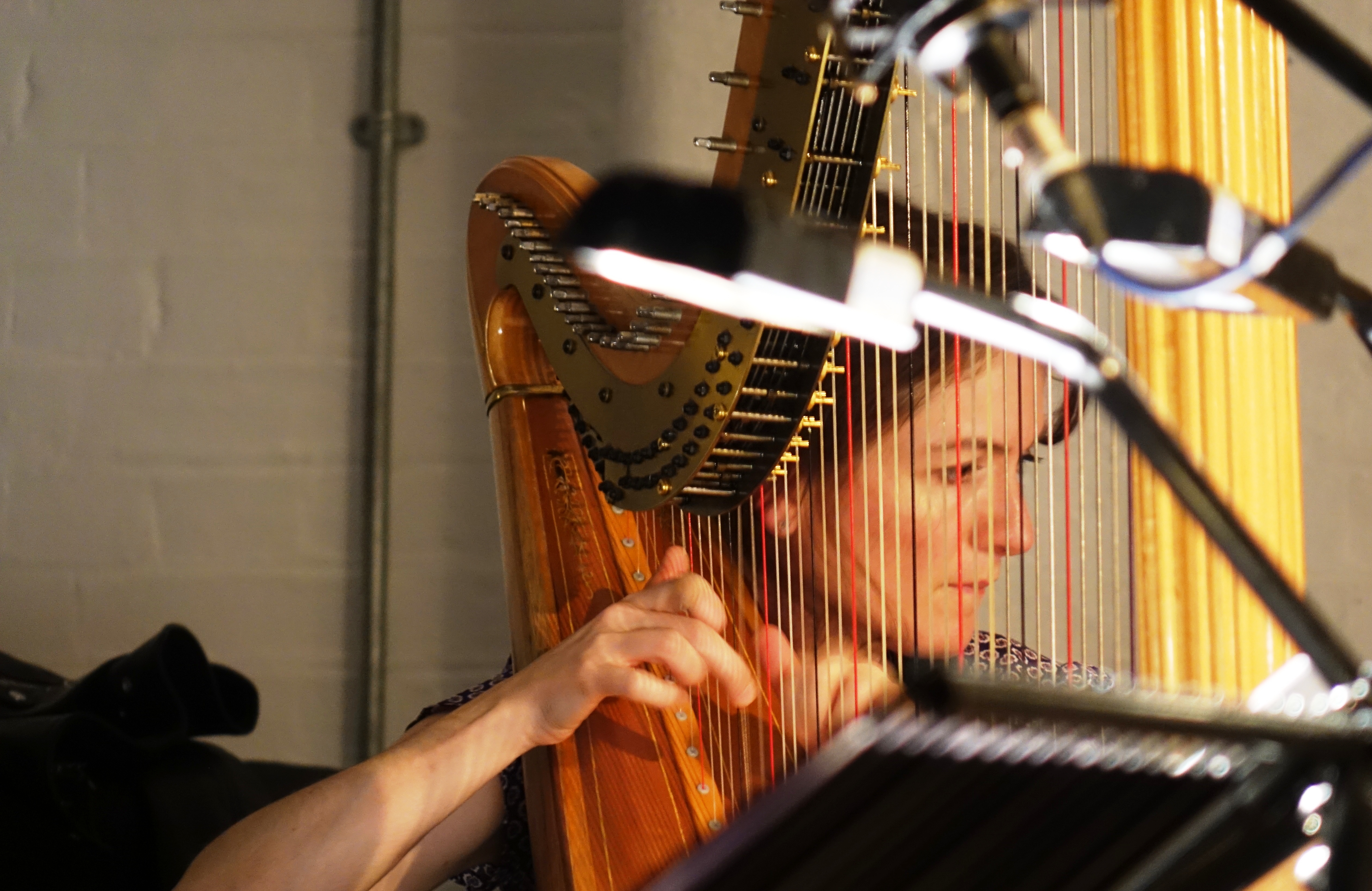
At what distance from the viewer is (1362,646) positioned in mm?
1508

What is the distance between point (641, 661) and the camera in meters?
0.93

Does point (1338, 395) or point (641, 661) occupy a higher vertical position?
point (1338, 395)

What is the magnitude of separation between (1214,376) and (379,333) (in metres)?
1.14

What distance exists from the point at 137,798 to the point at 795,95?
2.87 feet

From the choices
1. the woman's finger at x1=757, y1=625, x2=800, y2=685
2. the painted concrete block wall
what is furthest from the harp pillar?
the painted concrete block wall

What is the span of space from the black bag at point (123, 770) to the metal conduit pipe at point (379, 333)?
1.04ft

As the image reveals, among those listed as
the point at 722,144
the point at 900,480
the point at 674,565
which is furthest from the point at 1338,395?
the point at 722,144

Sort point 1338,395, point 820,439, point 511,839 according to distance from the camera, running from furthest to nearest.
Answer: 1. point 1338,395
2. point 511,839
3. point 820,439

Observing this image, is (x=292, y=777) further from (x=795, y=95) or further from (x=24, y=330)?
(x=795, y=95)

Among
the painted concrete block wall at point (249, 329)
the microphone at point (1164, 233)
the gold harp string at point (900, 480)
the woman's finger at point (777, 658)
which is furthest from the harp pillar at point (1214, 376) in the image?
the painted concrete block wall at point (249, 329)

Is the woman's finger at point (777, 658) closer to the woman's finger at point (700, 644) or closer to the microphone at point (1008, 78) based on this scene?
the woman's finger at point (700, 644)

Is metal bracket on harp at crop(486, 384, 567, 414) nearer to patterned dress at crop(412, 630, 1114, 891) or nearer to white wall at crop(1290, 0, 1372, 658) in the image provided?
patterned dress at crop(412, 630, 1114, 891)

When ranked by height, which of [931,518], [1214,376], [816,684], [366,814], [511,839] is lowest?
[511,839]

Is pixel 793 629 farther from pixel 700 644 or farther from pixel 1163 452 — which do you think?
pixel 1163 452
